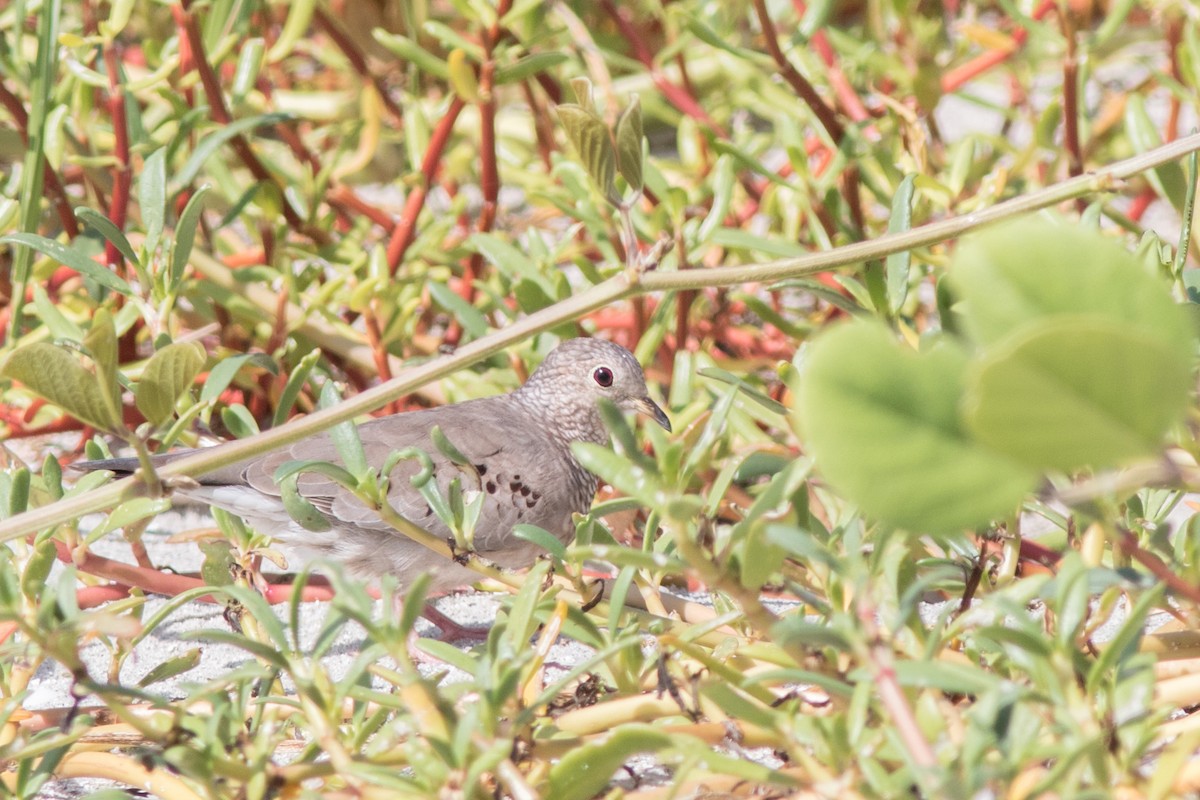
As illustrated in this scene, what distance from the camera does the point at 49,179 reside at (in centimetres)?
331

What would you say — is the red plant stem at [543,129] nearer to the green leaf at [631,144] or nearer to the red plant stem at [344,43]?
the red plant stem at [344,43]

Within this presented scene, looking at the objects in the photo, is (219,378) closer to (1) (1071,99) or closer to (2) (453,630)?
(2) (453,630)

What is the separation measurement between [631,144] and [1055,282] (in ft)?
3.07

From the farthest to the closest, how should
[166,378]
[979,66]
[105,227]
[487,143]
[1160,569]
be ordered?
1. [979,66]
2. [487,143]
3. [105,227]
4. [166,378]
5. [1160,569]

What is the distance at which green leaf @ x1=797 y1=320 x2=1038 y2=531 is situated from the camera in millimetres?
1014

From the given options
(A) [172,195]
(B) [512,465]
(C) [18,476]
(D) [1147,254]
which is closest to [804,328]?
(B) [512,465]

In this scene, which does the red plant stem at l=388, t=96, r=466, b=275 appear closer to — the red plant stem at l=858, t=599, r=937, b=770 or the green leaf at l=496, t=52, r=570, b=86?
the green leaf at l=496, t=52, r=570, b=86

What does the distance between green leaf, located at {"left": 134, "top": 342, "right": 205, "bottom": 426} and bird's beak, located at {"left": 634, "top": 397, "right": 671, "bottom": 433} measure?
156 cm

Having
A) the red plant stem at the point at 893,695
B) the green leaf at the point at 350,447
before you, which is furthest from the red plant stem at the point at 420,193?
the red plant stem at the point at 893,695

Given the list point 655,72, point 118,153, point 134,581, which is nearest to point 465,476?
Result: point 134,581

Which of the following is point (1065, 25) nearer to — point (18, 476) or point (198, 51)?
point (198, 51)

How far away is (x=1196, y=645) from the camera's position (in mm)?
1881

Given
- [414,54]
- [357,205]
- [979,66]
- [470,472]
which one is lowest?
[470,472]

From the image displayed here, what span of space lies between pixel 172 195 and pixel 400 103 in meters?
1.50
